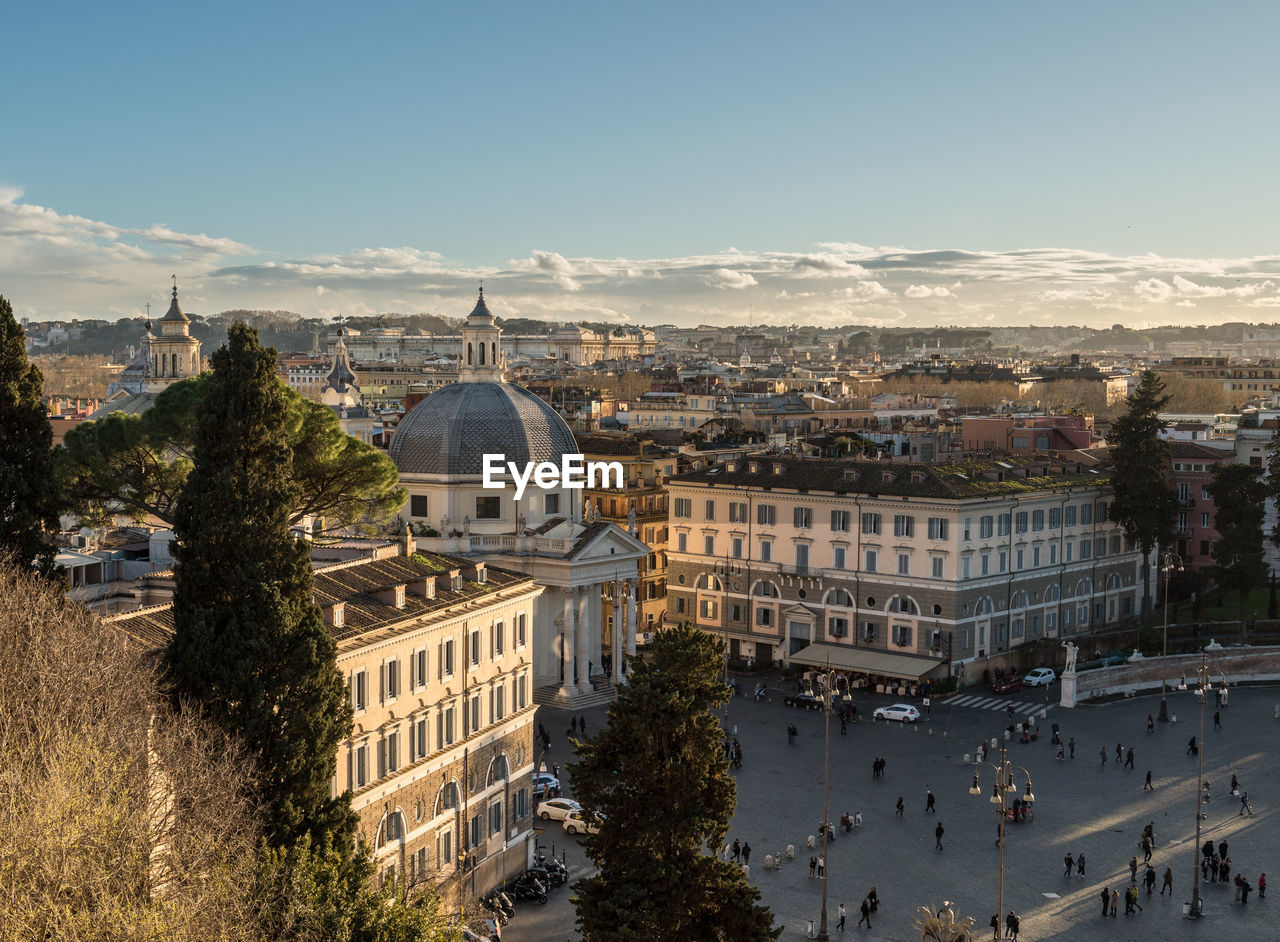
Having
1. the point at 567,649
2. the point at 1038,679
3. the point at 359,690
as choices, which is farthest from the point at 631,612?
the point at 359,690

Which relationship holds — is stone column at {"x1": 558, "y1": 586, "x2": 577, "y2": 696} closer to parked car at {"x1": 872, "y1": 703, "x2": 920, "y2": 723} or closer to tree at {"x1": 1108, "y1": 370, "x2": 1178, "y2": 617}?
parked car at {"x1": 872, "y1": 703, "x2": 920, "y2": 723}

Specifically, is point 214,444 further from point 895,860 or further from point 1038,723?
point 1038,723

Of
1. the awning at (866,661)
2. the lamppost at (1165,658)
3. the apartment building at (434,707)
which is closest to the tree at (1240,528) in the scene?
the lamppost at (1165,658)

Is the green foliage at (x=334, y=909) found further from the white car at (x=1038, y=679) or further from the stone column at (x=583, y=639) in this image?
the white car at (x=1038, y=679)

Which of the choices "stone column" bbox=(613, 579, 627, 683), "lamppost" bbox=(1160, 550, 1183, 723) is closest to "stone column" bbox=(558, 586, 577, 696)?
"stone column" bbox=(613, 579, 627, 683)

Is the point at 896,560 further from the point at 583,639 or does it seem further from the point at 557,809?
the point at 557,809

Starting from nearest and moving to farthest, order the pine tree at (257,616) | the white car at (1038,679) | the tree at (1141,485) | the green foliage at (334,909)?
the green foliage at (334,909), the pine tree at (257,616), the white car at (1038,679), the tree at (1141,485)
